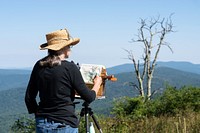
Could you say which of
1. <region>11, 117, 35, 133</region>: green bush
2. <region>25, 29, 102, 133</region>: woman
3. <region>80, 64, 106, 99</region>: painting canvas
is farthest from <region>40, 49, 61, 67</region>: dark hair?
<region>11, 117, 35, 133</region>: green bush

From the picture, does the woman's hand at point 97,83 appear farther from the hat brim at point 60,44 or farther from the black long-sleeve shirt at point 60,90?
the hat brim at point 60,44

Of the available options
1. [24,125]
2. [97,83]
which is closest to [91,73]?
[97,83]

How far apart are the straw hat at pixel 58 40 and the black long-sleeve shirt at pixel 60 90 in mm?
153

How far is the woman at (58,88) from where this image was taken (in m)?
3.28

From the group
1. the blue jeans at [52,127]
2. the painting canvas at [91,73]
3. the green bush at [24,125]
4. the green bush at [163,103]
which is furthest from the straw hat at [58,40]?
the green bush at [163,103]

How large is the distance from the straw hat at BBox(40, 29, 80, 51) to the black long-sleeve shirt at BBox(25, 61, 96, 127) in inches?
6.0

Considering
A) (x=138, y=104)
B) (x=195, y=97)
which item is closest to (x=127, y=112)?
(x=138, y=104)

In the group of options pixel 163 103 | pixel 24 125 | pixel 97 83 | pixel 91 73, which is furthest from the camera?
pixel 163 103

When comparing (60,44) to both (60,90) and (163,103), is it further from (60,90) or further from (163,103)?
(163,103)

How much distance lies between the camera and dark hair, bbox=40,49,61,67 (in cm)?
327

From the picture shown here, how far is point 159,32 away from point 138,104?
18.9 metres

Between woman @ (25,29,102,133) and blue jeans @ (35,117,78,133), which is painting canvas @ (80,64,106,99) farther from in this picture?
blue jeans @ (35,117,78,133)

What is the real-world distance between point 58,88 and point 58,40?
42 cm

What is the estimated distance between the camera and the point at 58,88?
3.29 meters
